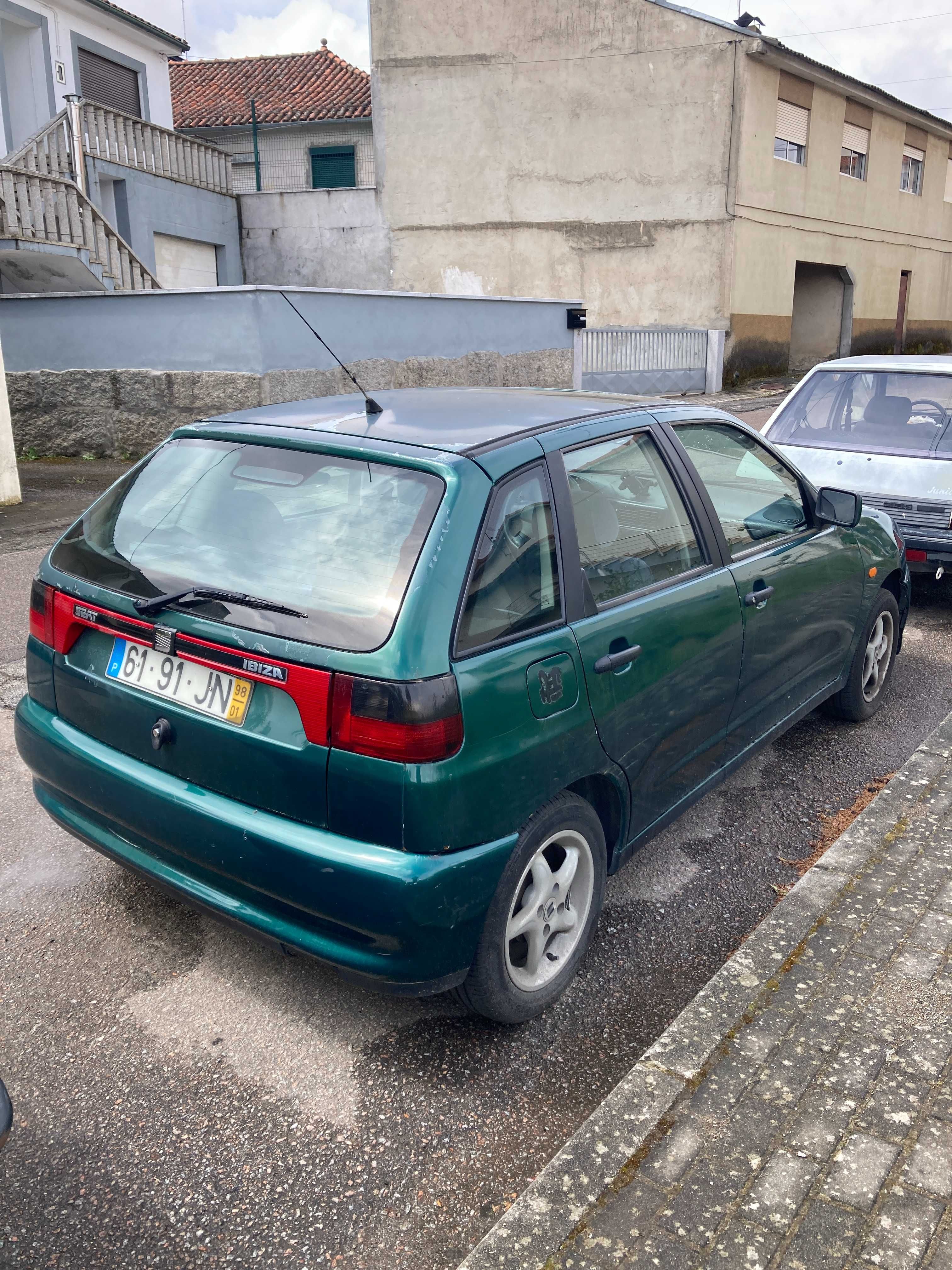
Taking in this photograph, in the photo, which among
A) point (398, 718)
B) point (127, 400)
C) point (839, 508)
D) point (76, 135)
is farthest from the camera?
point (76, 135)

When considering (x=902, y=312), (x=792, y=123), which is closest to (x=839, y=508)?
(x=792, y=123)

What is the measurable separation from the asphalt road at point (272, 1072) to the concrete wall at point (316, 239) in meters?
22.9

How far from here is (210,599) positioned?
2.61 meters

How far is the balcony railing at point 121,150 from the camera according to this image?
1571cm

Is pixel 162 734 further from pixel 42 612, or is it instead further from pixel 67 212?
pixel 67 212

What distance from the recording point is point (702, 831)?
A: 13.1ft

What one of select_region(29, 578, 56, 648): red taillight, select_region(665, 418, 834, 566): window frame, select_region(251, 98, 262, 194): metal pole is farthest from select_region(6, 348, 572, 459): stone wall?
select_region(251, 98, 262, 194): metal pole

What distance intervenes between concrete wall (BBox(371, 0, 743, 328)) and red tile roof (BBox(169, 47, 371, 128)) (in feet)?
28.5

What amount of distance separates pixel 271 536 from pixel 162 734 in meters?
0.58

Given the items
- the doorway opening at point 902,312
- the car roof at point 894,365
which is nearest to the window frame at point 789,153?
the doorway opening at point 902,312

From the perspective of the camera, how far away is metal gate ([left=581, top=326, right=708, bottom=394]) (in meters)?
18.6

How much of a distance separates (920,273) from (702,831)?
106 ft

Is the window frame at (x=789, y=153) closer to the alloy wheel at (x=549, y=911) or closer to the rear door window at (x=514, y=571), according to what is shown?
the rear door window at (x=514, y=571)

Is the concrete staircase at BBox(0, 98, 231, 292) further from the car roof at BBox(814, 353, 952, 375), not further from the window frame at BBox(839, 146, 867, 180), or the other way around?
the window frame at BBox(839, 146, 867, 180)
